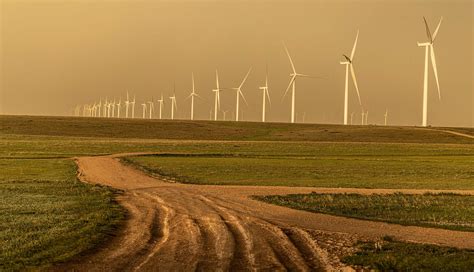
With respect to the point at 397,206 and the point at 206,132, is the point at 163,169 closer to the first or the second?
the point at 397,206

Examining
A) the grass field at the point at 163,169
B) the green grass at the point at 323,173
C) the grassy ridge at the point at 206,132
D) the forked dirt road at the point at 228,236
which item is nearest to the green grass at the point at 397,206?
the forked dirt road at the point at 228,236

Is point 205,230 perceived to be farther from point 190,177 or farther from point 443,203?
point 190,177

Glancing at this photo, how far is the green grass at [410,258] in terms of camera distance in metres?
17.8

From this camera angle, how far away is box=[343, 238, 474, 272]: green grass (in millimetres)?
17750

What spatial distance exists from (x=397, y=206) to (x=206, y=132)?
11969 cm

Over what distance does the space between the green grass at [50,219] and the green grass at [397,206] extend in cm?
1038

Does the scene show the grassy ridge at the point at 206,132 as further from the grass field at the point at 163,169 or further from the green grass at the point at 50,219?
the green grass at the point at 50,219

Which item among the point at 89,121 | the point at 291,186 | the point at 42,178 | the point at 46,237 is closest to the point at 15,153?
the point at 42,178

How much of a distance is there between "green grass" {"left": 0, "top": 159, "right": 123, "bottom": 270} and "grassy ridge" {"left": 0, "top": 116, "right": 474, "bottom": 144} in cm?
9547

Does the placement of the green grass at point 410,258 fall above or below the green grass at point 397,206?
above

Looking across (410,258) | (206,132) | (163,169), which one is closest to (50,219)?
(410,258)

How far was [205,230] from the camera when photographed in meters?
23.5

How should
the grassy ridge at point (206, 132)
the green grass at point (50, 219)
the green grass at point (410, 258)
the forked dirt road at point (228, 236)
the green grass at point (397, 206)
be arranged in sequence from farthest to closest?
the grassy ridge at point (206, 132)
the green grass at point (397, 206)
the green grass at point (50, 219)
the forked dirt road at point (228, 236)
the green grass at point (410, 258)

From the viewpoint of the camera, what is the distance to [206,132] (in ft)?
504
